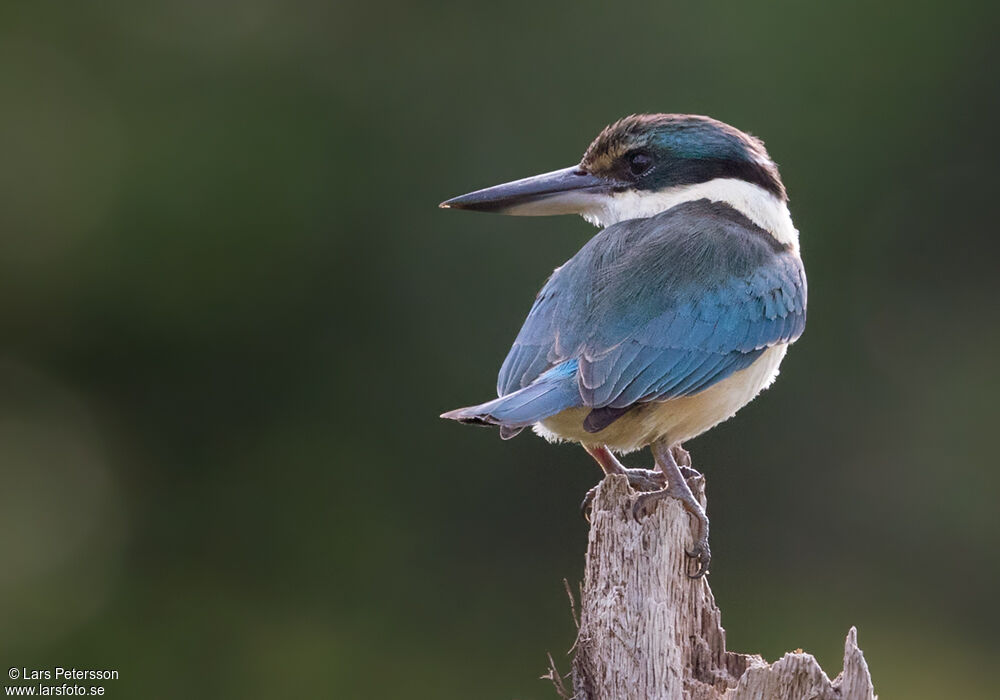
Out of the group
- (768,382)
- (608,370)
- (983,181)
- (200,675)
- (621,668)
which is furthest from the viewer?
(983,181)

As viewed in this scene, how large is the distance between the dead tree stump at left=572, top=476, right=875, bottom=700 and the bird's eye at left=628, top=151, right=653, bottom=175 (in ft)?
4.46

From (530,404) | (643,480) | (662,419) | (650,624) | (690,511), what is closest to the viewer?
(650,624)

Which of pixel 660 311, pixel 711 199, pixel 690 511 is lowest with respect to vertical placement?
pixel 690 511

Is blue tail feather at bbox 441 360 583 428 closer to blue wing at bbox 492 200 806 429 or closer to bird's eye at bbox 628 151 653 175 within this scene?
blue wing at bbox 492 200 806 429

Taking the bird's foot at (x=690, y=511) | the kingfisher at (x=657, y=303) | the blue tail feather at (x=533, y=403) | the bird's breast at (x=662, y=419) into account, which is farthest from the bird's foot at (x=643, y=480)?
the blue tail feather at (x=533, y=403)

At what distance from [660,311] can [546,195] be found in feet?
2.71

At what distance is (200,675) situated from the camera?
290 inches

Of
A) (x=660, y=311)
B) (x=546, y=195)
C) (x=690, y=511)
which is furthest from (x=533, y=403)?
(x=546, y=195)

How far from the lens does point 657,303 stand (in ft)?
13.5

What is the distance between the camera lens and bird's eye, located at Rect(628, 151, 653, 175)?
462 centimetres

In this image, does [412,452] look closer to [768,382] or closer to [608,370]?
[768,382]

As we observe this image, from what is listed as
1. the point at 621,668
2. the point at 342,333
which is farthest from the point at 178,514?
the point at 621,668

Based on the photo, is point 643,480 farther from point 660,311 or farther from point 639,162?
point 639,162

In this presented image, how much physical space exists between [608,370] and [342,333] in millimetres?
3941
